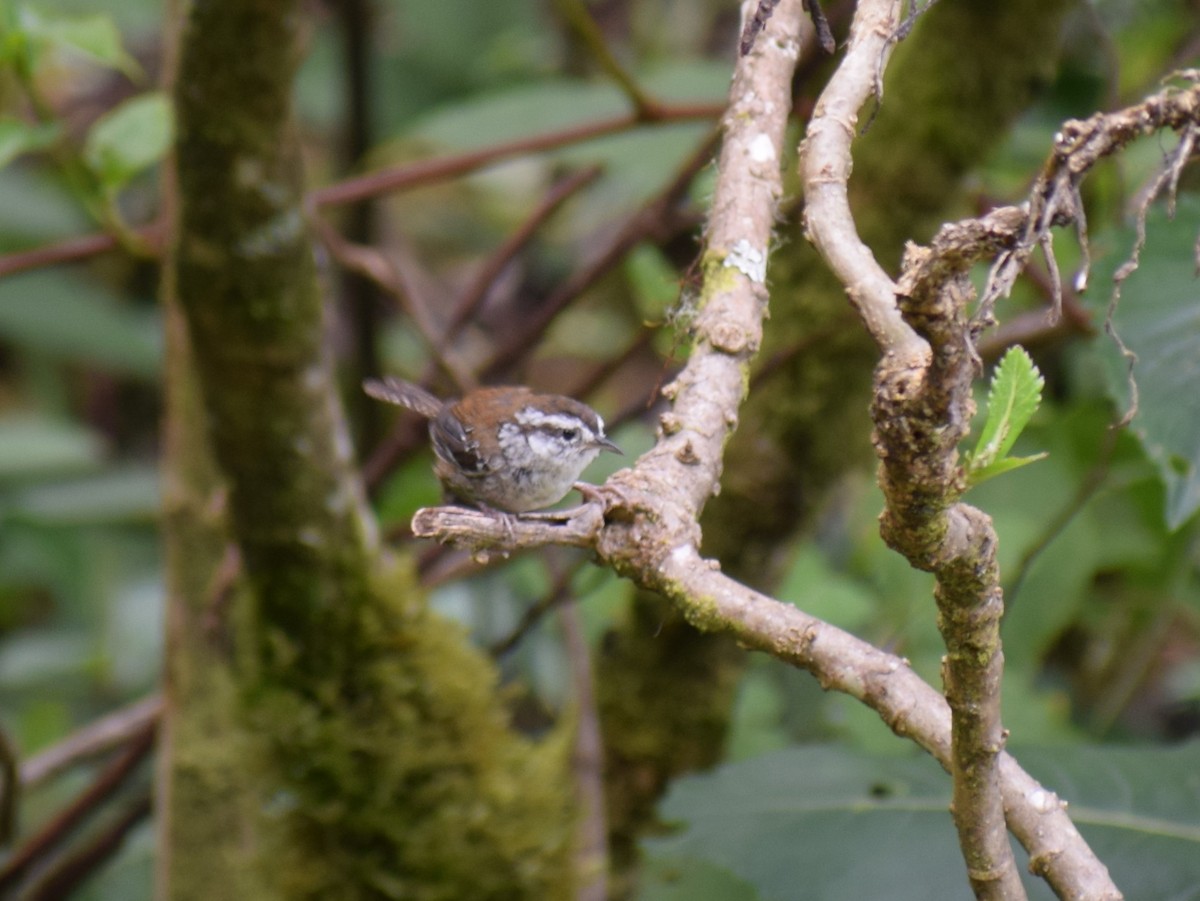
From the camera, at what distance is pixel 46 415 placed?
5648 millimetres

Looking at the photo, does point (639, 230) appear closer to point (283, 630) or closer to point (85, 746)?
point (283, 630)

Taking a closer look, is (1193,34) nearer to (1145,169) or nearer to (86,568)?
(1145,169)

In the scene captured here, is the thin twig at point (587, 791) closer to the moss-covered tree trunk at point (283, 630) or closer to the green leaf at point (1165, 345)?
the moss-covered tree trunk at point (283, 630)

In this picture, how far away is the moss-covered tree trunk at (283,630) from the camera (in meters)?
1.95

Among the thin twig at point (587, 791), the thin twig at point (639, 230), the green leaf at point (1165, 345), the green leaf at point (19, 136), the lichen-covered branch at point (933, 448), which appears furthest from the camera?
the thin twig at point (639, 230)

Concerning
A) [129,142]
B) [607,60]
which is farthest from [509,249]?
[129,142]

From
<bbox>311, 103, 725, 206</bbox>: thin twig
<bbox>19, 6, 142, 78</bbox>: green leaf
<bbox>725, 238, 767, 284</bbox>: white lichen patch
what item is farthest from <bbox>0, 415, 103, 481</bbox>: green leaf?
<bbox>725, 238, 767, 284</bbox>: white lichen patch

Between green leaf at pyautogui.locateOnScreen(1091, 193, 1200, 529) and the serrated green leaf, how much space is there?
808mm

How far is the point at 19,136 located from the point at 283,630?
968mm

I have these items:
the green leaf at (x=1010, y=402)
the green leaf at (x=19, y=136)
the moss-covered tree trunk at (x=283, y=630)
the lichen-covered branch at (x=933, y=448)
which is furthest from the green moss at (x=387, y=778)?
the green leaf at (x=1010, y=402)

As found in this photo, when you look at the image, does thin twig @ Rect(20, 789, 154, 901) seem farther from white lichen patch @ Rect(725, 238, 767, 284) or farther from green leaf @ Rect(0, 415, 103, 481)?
white lichen patch @ Rect(725, 238, 767, 284)

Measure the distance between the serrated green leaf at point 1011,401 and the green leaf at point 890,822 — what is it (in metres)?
1.06

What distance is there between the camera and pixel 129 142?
2139 millimetres

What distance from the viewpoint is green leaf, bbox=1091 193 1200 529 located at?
62.8 inches
